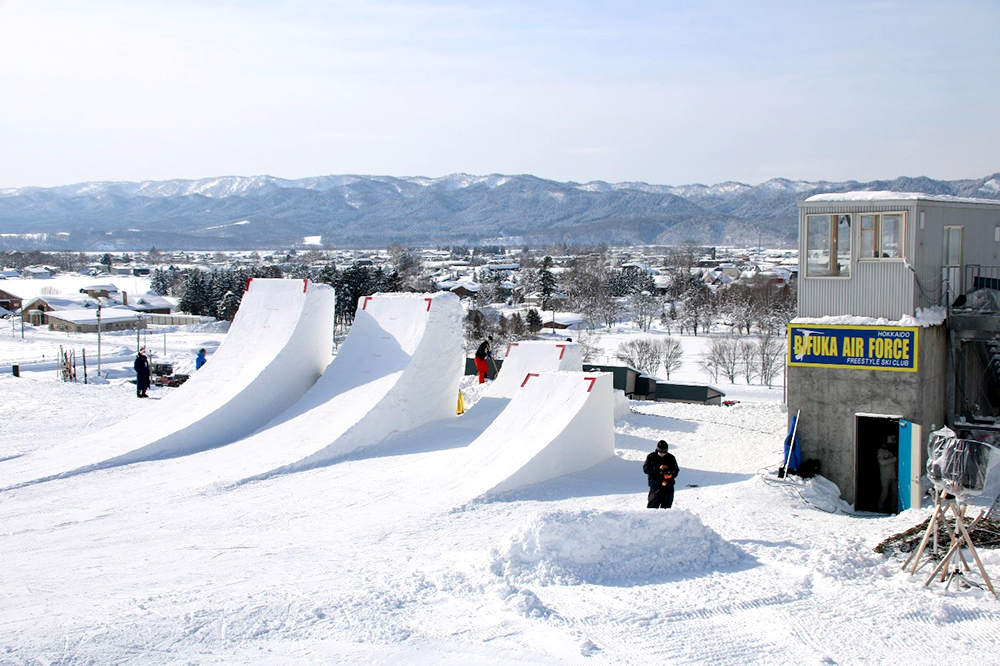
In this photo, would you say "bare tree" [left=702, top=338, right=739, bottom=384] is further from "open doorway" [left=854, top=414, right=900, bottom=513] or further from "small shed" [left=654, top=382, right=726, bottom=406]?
"open doorway" [left=854, top=414, right=900, bottom=513]

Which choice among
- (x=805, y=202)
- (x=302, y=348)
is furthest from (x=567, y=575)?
(x=302, y=348)

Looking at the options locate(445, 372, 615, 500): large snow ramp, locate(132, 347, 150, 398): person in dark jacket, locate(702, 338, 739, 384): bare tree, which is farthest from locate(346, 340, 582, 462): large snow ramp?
locate(702, 338, 739, 384): bare tree

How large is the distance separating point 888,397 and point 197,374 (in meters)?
11.7

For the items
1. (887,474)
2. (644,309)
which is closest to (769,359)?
(644,309)

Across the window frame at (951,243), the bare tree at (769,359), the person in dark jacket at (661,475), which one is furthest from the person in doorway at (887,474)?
the bare tree at (769,359)

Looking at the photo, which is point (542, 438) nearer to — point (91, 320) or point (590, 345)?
point (590, 345)

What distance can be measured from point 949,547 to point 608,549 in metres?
2.80

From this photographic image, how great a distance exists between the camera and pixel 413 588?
6.91m

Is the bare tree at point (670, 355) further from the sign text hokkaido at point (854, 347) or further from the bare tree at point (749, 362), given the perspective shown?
the sign text hokkaido at point (854, 347)

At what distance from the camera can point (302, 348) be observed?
16109mm

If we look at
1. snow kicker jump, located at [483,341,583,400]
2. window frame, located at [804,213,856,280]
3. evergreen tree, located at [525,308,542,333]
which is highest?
window frame, located at [804,213,856,280]

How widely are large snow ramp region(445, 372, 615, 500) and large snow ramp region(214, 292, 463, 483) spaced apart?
2.23 meters

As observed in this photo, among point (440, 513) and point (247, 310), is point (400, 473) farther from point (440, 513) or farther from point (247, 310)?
point (247, 310)

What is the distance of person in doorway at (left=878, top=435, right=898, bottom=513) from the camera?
12094 mm
